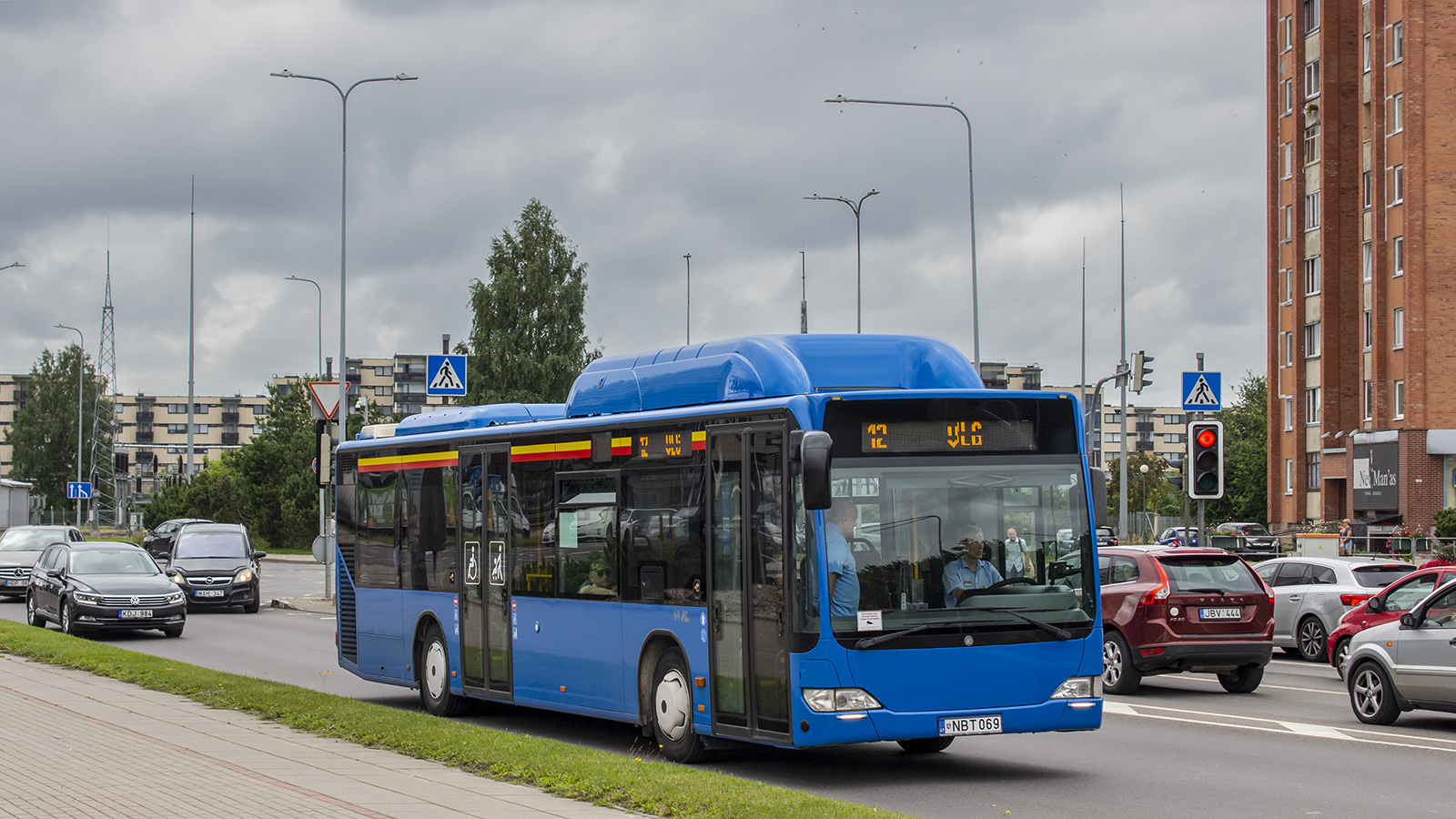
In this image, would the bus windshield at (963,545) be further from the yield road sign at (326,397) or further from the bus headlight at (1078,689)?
the yield road sign at (326,397)

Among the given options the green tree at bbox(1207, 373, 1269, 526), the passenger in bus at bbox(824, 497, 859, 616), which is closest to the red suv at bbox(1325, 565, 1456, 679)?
the passenger in bus at bbox(824, 497, 859, 616)

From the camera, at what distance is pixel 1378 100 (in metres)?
58.6

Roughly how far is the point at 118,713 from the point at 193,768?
4027 mm

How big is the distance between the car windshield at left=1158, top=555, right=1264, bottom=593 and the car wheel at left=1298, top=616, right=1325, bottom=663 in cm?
598

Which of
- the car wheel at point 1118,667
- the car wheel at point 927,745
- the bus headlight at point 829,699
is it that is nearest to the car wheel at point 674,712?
the bus headlight at point 829,699

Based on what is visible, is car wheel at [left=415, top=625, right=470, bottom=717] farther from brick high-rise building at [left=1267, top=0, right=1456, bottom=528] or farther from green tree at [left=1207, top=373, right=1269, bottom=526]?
green tree at [left=1207, top=373, right=1269, bottom=526]

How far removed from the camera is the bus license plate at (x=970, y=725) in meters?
10.5

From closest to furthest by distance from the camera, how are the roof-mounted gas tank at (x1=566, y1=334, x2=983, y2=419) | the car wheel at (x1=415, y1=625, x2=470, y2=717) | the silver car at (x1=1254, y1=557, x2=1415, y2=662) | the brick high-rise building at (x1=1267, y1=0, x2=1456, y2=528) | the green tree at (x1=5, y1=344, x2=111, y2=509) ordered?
the roof-mounted gas tank at (x1=566, y1=334, x2=983, y2=419), the car wheel at (x1=415, y1=625, x2=470, y2=717), the silver car at (x1=1254, y1=557, x2=1415, y2=662), the brick high-rise building at (x1=1267, y1=0, x2=1456, y2=528), the green tree at (x1=5, y1=344, x2=111, y2=509)

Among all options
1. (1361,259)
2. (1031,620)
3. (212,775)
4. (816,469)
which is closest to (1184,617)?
(1031,620)

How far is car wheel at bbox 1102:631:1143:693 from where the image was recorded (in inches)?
682

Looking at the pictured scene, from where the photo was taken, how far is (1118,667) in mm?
17469

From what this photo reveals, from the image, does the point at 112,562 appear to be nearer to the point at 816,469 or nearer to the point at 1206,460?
the point at 1206,460

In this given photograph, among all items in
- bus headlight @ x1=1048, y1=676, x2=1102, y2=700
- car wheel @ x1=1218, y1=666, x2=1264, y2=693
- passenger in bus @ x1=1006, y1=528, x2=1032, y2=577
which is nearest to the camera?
passenger in bus @ x1=1006, y1=528, x2=1032, y2=577

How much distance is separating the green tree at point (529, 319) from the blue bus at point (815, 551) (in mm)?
55060
